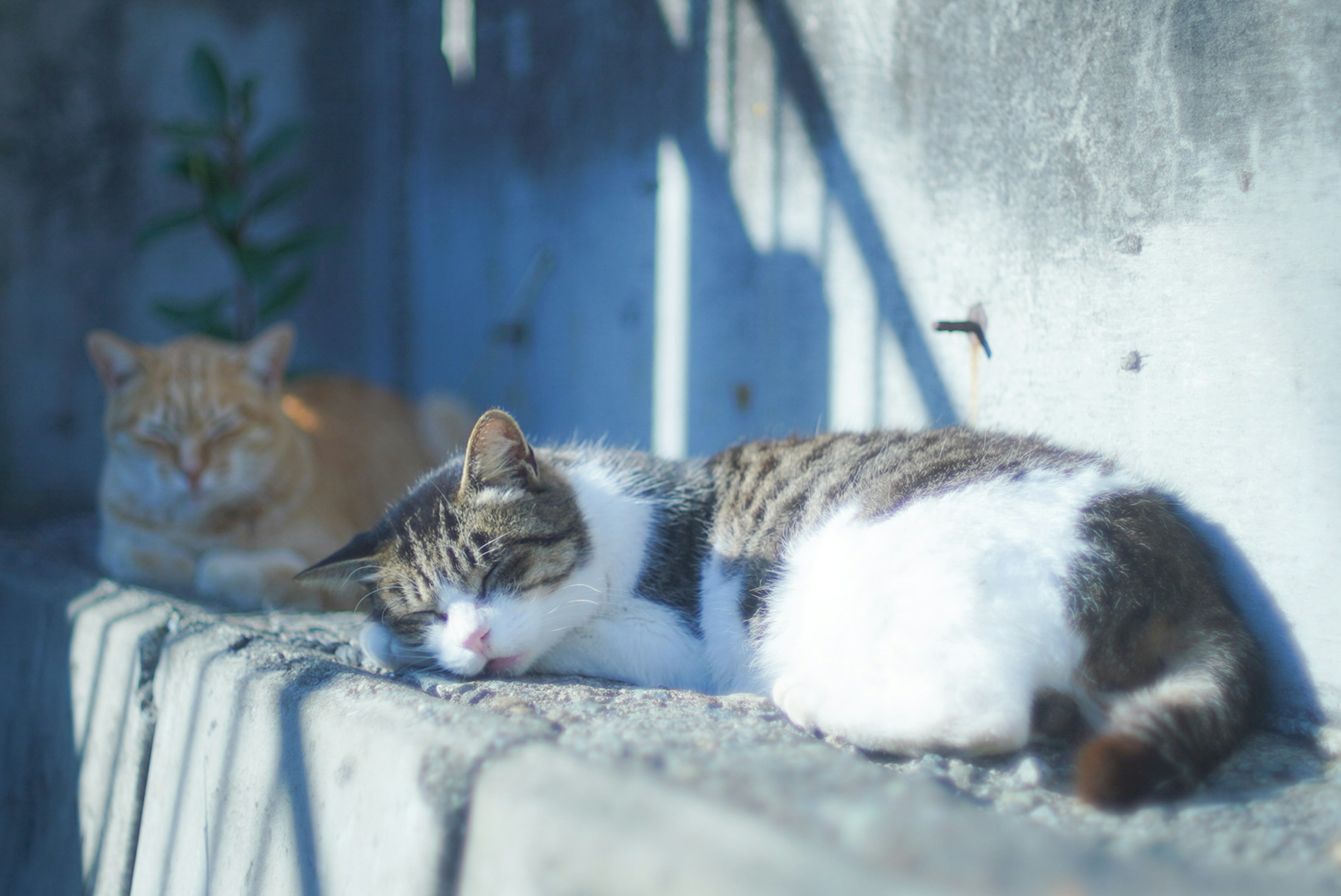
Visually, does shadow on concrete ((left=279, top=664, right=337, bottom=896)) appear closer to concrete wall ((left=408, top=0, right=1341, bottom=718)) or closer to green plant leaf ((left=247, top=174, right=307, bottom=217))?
concrete wall ((left=408, top=0, right=1341, bottom=718))

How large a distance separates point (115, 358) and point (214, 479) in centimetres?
56

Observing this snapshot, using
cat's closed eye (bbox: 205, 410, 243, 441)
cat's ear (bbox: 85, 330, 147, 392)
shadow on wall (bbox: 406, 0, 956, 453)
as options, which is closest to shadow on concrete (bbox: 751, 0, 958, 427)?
shadow on wall (bbox: 406, 0, 956, 453)

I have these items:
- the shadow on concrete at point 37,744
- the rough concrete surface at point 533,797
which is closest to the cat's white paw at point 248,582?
the rough concrete surface at point 533,797

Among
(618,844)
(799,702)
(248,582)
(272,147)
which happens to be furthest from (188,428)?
(618,844)

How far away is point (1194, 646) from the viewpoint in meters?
1.47

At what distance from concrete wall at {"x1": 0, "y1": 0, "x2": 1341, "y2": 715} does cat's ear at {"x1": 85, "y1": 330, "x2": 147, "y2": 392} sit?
1.22m

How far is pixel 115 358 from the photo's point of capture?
2766mm

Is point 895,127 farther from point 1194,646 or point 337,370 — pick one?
point 337,370

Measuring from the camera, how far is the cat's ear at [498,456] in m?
1.84

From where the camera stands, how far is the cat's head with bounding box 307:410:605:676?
1.83 m

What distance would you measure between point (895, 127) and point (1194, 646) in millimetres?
1504

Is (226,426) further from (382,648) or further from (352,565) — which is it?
(382,648)

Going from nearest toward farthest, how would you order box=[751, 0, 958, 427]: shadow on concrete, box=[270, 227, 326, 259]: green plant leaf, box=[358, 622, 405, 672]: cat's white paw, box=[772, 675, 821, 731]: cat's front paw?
box=[772, 675, 821, 731]: cat's front paw → box=[358, 622, 405, 672]: cat's white paw → box=[751, 0, 958, 427]: shadow on concrete → box=[270, 227, 326, 259]: green plant leaf

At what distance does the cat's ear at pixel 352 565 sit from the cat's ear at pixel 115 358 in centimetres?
130
